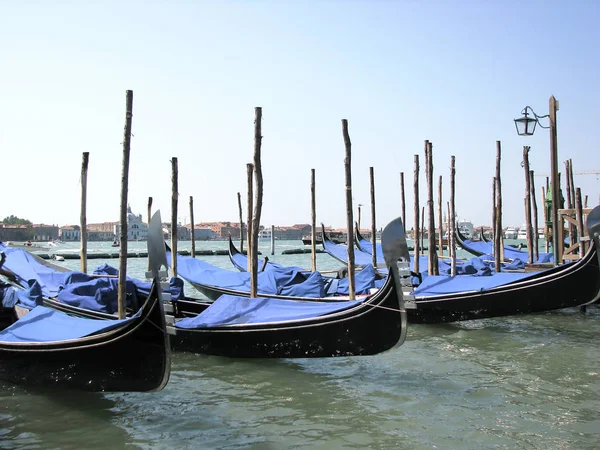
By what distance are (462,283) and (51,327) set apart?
14.3 feet

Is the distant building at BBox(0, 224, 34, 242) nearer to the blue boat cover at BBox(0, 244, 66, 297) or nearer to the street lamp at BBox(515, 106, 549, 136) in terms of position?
the blue boat cover at BBox(0, 244, 66, 297)

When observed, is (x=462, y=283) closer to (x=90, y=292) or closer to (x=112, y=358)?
(x=90, y=292)

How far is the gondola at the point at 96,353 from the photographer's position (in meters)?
3.83

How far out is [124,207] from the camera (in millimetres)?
5457

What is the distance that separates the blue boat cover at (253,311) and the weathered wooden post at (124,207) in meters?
0.52

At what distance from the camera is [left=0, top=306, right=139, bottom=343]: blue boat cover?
4.04m

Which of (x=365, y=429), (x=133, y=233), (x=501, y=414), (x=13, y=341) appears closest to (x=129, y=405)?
(x=13, y=341)

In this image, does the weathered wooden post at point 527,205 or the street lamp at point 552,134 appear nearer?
the street lamp at point 552,134

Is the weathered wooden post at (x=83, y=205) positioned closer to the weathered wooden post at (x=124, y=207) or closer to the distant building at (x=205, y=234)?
the weathered wooden post at (x=124, y=207)

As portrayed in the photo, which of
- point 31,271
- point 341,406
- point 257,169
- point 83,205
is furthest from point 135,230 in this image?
point 341,406

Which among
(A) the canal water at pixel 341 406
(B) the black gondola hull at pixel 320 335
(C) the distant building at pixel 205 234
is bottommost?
(A) the canal water at pixel 341 406

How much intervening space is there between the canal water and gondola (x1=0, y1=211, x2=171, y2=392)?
193 millimetres

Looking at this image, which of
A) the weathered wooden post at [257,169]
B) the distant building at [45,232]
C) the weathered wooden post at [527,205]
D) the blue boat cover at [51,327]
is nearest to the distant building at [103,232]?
the distant building at [45,232]

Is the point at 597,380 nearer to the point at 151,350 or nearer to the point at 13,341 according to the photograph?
the point at 151,350
